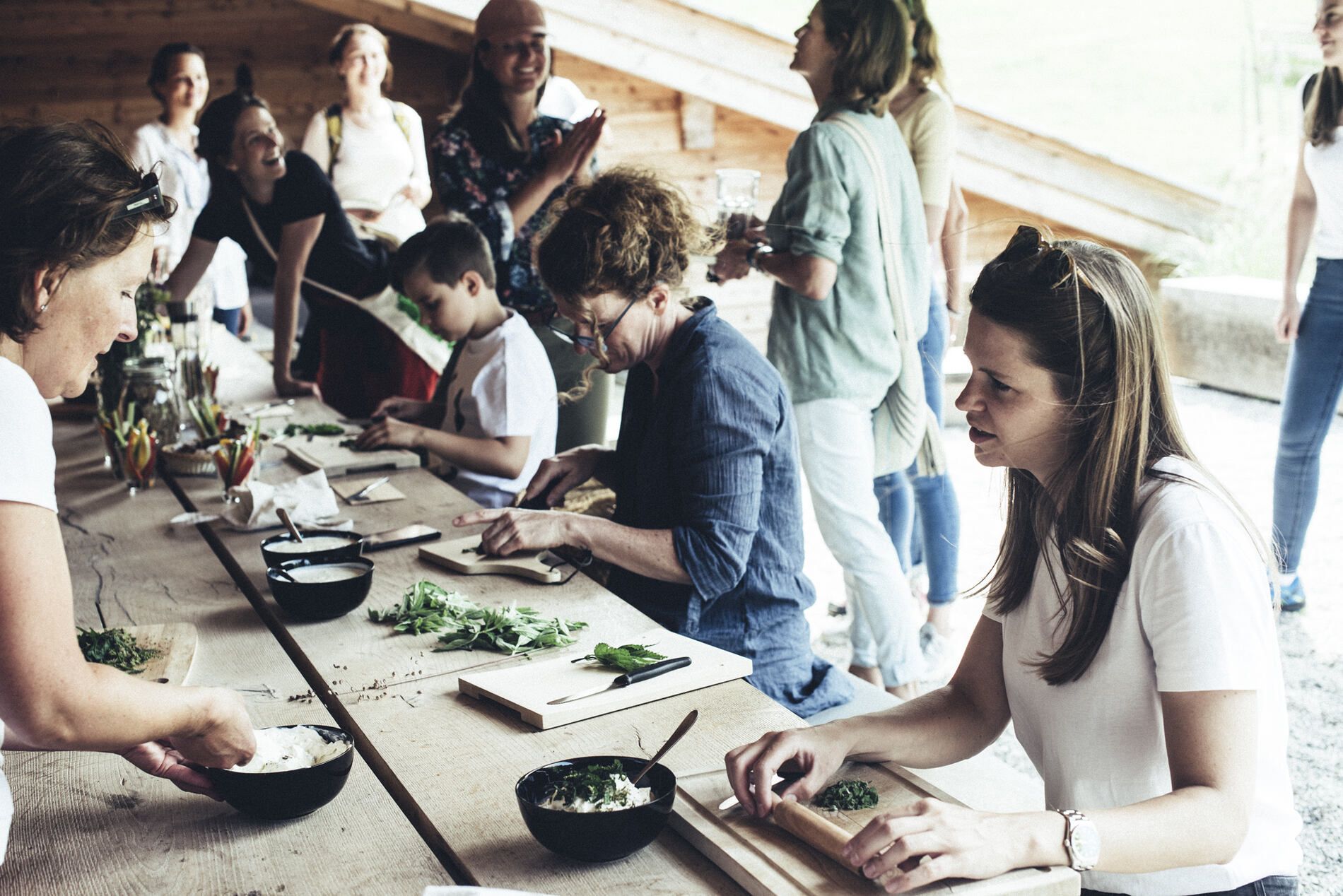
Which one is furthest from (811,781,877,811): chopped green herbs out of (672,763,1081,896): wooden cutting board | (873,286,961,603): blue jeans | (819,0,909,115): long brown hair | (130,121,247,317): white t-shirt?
(130,121,247,317): white t-shirt

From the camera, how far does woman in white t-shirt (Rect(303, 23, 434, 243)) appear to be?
212 inches

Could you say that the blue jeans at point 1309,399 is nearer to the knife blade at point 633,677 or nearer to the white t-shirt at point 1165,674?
the white t-shirt at point 1165,674

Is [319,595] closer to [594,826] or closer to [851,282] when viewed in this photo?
[594,826]

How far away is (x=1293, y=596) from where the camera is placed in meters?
3.58

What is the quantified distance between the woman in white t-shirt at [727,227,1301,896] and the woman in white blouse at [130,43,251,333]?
445 centimetres

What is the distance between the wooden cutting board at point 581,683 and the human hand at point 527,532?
38 centimetres

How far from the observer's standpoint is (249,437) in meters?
2.49

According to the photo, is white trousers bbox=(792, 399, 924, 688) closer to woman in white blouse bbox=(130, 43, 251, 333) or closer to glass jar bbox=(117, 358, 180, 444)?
glass jar bbox=(117, 358, 180, 444)

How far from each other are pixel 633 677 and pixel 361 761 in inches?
12.8

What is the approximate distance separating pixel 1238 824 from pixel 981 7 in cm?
1047

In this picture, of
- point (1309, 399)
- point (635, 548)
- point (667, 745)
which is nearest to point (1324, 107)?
point (1309, 399)

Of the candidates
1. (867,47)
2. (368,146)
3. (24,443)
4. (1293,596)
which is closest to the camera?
(24,443)

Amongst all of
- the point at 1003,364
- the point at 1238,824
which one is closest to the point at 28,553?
the point at 1003,364

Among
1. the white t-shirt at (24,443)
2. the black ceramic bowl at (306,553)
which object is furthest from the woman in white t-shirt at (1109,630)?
the black ceramic bowl at (306,553)
